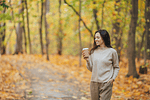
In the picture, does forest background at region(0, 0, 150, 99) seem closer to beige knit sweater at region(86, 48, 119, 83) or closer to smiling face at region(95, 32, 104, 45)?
smiling face at region(95, 32, 104, 45)

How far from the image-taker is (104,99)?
8.62 feet

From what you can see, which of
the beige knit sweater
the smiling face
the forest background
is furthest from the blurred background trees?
the beige knit sweater

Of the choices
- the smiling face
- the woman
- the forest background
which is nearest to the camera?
the woman

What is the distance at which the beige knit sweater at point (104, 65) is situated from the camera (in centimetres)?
266

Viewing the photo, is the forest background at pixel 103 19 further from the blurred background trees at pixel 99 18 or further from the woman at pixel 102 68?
the woman at pixel 102 68

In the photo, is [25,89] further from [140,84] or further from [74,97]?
[140,84]

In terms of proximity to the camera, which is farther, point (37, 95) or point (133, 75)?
point (133, 75)

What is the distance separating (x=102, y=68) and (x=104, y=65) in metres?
0.06

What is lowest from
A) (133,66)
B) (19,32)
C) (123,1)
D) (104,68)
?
(133,66)

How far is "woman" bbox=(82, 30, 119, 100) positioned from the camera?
2.66m

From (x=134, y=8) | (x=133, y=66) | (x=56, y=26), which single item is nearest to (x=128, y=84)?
(x=133, y=66)

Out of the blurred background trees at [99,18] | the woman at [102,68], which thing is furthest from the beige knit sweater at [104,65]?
the blurred background trees at [99,18]

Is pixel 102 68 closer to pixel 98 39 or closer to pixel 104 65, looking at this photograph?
pixel 104 65

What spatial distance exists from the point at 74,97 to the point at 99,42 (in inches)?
135
